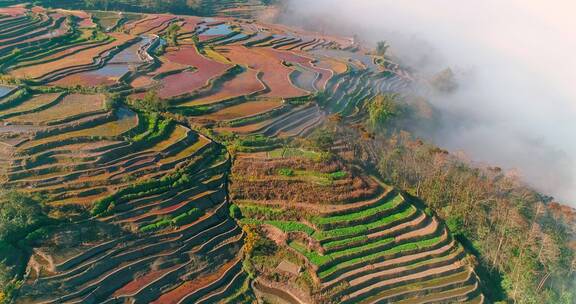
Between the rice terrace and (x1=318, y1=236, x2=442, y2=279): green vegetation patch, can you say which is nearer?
the rice terrace

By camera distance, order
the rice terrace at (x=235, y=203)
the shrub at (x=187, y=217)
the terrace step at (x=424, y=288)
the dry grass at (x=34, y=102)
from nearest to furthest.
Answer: the rice terrace at (x=235, y=203), the terrace step at (x=424, y=288), the shrub at (x=187, y=217), the dry grass at (x=34, y=102)

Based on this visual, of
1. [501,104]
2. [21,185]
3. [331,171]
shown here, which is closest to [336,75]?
[331,171]

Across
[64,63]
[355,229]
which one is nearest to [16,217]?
[355,229]

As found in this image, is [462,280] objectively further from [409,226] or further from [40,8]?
[40,8]

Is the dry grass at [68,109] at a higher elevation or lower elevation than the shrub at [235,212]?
higher

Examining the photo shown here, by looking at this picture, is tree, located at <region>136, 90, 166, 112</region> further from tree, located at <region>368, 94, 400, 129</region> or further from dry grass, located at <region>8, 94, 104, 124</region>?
tree, located at <region>368, 94, 400, 129</region>

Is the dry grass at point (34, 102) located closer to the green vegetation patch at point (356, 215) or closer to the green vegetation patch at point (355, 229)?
the green vegetation patch at point (356, 215)

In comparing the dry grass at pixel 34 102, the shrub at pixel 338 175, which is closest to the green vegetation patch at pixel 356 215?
the shrub at pixel 338 175

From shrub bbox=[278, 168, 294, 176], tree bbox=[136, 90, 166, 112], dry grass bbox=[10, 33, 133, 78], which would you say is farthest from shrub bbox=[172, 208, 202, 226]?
dry grass bbox=[10, 33, 133, 78]
